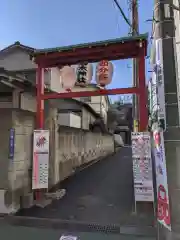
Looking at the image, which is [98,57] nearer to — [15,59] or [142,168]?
[142,168]

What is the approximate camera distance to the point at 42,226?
6.82 m

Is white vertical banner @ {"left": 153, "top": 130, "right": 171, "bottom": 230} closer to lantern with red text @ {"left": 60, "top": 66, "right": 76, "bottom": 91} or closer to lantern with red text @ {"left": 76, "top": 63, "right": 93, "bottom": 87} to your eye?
lantern with red text @ {"left": 76, "top": 63, "right": 93, "bottom": 87}

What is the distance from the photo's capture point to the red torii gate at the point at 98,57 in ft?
26.8

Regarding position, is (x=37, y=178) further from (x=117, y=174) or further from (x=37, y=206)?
(x=117, y=174)

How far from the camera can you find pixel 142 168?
301 inches

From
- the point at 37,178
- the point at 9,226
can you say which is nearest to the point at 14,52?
the point at 37,178

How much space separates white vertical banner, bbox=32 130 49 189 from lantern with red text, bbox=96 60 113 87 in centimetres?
274

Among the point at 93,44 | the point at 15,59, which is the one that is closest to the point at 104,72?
the point at 93,44

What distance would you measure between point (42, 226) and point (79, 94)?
440 cm

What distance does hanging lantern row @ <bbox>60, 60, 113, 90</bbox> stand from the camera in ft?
28.9

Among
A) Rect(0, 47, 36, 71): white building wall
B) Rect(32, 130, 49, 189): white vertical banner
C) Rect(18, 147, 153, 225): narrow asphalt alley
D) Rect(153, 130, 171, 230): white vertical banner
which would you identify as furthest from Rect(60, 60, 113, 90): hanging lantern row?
Rect(0, 47, 36, 71): white building wall

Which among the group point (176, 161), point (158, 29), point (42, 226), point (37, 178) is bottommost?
point (42, 226)

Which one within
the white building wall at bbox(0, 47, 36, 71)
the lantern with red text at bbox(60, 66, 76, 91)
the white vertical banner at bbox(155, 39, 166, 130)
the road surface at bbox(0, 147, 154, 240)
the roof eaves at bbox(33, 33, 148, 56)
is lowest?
the road surface at bbox(0, 147, 154, 240)

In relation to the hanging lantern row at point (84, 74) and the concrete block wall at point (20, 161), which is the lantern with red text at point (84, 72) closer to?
the hanging lantern row at point (84, 74)
